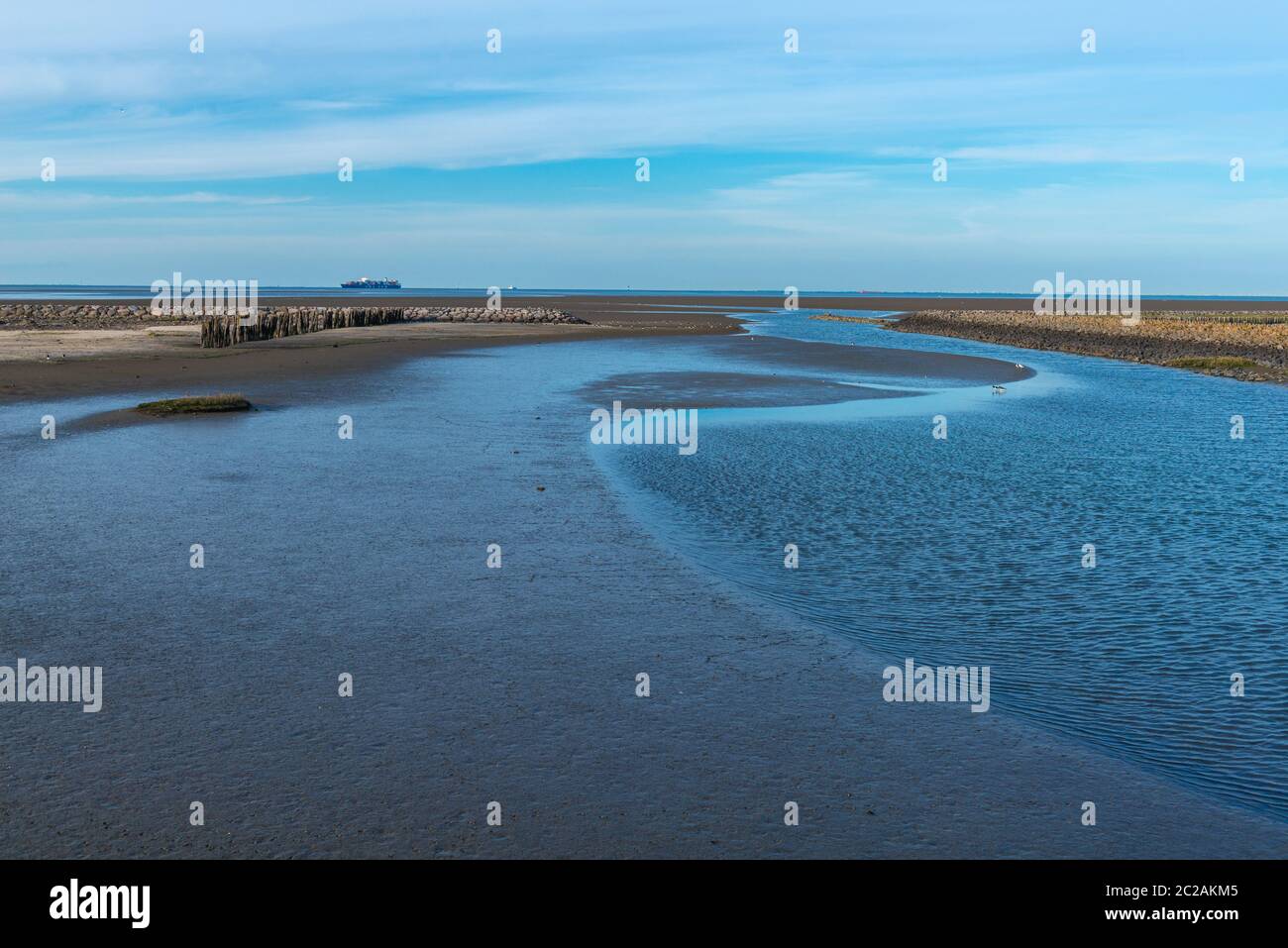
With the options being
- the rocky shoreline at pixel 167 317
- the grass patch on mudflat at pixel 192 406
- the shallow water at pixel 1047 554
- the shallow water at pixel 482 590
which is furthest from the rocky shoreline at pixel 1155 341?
the grass patch on mudflat at pixel 192 406

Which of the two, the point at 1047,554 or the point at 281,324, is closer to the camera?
the point at 1047,554

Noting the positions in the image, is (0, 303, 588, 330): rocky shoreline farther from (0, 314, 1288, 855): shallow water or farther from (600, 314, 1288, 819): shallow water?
(600, 314, 1288, 819): shallow water

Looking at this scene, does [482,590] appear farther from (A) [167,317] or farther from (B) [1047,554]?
(A) [167,317]

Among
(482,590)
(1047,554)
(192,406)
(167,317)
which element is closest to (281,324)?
(167,317)

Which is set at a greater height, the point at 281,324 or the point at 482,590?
the point at 281,324

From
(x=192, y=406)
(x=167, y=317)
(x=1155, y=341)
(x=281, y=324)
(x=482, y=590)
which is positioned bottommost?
(x=482, y=590)

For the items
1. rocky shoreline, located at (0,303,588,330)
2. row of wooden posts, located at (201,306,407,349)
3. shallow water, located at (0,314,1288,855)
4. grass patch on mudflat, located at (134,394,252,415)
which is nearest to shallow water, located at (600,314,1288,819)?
shallow water, located at (0,314,1288,855)

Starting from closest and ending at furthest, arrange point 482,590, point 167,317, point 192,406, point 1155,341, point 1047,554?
point 482,590, point 1047,554, point 192,406, point 1155,341, point 167,317
